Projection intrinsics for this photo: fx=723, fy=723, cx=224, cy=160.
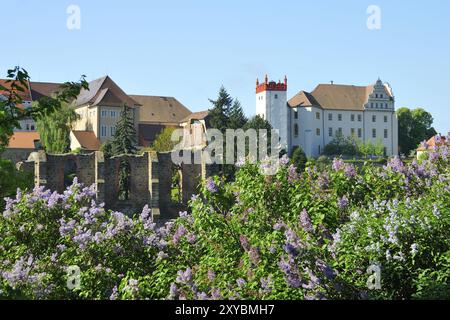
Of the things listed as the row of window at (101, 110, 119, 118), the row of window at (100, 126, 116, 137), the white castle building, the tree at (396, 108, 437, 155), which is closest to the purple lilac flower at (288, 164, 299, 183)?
the white castle building

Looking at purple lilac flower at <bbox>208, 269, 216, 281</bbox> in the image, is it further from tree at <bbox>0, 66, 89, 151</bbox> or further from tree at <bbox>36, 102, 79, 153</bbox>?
tree at <bbox>36, 102, 79, 153</bbox>

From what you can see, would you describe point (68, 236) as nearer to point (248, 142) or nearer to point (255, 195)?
point (255, 195)

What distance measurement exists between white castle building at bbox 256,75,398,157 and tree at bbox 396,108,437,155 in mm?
5749

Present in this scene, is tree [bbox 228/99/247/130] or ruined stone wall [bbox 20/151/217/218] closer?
ruined stone wall [bbox 20/151/217/218]

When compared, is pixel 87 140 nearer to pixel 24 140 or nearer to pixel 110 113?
pixel 110 113

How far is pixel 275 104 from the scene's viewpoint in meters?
86.5

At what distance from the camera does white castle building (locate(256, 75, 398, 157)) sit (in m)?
86.6

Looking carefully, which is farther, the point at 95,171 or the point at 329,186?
the point at 95,171

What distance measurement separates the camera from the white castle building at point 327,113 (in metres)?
86.6

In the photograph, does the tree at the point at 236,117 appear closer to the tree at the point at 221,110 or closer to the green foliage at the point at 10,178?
the tree at the point at 221,110
